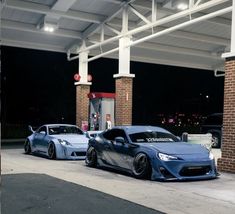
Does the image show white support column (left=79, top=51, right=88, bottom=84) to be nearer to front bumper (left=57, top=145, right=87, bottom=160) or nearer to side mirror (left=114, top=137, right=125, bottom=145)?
front bumper (left=57, top=145, right=87, bottom=160)

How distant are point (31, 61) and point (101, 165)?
41104 millimetres

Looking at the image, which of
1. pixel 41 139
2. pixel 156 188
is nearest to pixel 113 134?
pixel 156 188

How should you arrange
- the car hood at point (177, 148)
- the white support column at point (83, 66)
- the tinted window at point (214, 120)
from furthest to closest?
the white support column at point (83, 66)
the tinted window at point (214, 120)
the car hood at point (177, 148)

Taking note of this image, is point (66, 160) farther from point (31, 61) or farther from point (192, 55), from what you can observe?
point (31, 61)

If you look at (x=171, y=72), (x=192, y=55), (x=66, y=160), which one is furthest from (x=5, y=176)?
(x=171, y=72)

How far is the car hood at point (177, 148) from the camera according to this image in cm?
994

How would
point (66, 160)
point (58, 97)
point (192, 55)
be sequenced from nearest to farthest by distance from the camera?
point (66, 160), point (192, 55), point (58, 97)

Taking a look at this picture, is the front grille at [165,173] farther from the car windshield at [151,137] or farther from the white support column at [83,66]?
the white support column at [83,66]

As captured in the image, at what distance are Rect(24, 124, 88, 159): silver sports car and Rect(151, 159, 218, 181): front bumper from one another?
5.04 metres

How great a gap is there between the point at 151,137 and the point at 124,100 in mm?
7790

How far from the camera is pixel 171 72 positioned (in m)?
54.2

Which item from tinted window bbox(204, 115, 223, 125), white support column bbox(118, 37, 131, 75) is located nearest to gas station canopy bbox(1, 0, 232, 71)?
white support column bbox(118, 37, 131, 75)

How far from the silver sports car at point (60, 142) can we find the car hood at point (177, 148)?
4458mm

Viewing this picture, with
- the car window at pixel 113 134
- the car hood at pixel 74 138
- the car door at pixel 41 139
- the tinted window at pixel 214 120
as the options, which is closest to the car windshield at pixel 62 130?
the car door at pixel 41 139
